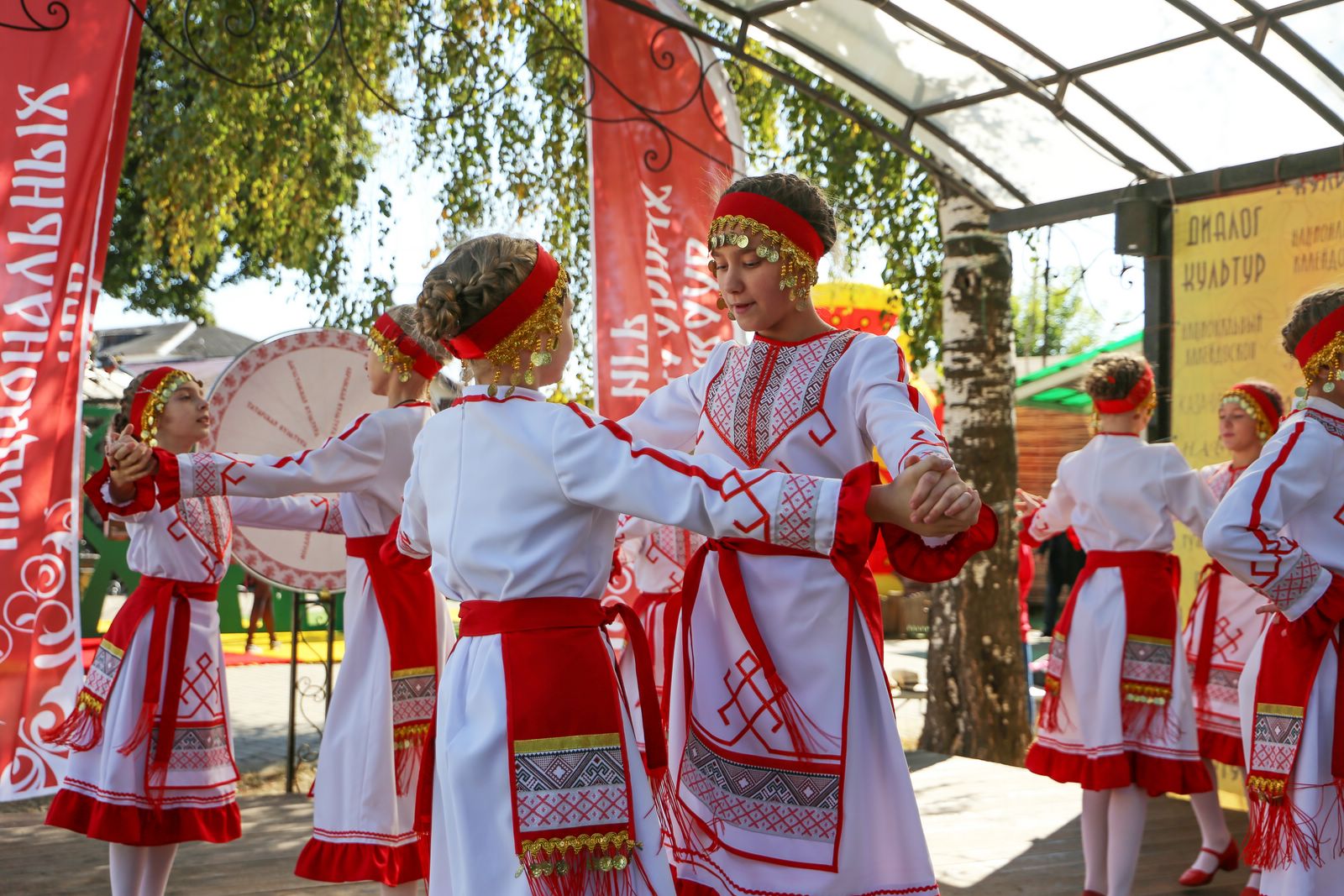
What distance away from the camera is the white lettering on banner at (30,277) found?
12.4ft

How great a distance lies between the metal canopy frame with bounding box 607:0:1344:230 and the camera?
5000mm

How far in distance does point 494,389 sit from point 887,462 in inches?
26.1

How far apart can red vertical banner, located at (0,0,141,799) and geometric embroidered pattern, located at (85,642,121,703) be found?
280 mm

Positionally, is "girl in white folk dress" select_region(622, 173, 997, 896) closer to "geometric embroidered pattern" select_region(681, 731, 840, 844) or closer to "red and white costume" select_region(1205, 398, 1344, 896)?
"geometric embroidered pattern" select_region(681, 731, 840, 844)

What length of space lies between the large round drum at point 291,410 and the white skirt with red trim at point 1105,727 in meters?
2.52

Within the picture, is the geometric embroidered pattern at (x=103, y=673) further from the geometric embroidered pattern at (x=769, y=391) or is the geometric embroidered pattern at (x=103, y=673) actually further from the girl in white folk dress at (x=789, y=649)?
the geometric embroidered pattern at (x=769, y=391)

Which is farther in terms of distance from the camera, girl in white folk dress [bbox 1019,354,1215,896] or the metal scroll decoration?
girl in white folk dress [bbox 1019,354,1215,896]

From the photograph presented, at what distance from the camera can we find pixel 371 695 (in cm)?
353

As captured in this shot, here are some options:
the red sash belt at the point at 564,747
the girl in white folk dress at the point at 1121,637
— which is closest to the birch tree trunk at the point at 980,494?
the girl in white folk dress at the point at 1121,637

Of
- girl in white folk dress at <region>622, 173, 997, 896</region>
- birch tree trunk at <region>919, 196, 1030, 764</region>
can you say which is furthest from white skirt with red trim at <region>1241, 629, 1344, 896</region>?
birch tree trunk at <region>919, 196, 1030, 764</region>

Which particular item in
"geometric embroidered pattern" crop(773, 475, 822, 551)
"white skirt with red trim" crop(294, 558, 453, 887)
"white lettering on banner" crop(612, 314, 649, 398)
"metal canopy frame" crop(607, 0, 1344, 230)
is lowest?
"white skirt with red trim" crop(294, 558, 453, 887)

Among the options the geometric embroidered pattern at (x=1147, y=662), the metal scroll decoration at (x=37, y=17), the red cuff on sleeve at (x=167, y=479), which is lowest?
the geometric embroidered pattern at (x=1147, y=662)

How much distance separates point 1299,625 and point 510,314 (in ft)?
6.11

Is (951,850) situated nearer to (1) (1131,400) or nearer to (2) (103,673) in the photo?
(1) (1131,400)
